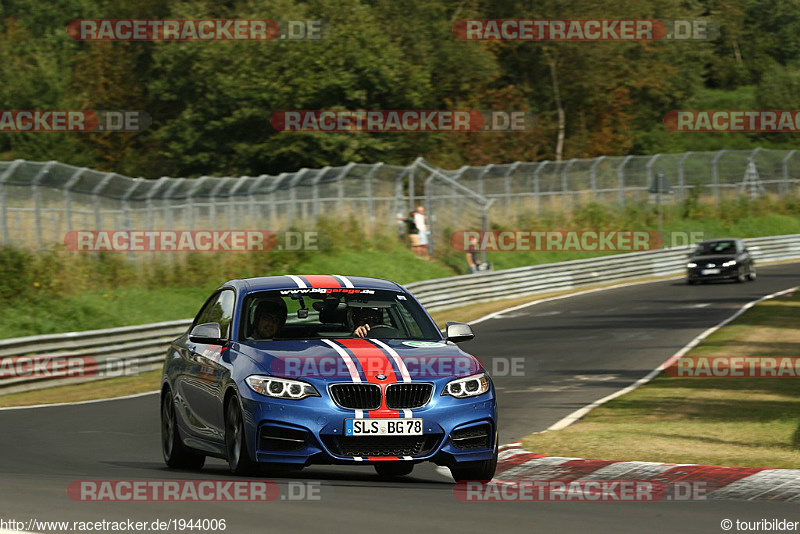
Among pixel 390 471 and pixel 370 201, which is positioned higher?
pixel 370 201

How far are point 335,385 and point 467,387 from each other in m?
0.97

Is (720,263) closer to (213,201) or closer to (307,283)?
(213,201)

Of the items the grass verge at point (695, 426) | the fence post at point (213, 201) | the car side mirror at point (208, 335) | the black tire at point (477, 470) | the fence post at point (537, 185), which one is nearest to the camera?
the black tire at point (477, 470)

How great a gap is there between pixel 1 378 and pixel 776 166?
4587 centimetres

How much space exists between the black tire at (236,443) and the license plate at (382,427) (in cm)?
72

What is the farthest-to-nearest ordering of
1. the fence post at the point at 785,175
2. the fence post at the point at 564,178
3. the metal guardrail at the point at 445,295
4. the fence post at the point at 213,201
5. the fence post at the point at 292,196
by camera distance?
the fence post at the point at 785,175
the fence post at the point at 564,178
the fence post at the point at 292,196
the fence post at the point at 213,201
the metal guardrail at the point at 445,295

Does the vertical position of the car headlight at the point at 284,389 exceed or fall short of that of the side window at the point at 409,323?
it falls short

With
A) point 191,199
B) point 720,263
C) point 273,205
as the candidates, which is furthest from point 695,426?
point 720,263

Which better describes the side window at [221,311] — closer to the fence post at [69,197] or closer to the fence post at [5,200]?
the fence post at [5,200]

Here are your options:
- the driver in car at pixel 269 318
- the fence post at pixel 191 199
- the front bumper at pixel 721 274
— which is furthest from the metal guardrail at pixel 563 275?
the driver in car at pixel 269 318

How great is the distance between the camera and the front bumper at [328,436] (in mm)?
9312

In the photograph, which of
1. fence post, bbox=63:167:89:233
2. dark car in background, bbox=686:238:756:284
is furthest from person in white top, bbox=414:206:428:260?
fence post, bbox=63:167:89:233

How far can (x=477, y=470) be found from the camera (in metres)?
10.0

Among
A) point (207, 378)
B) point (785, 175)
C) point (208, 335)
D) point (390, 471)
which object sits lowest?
point (390, 471)
